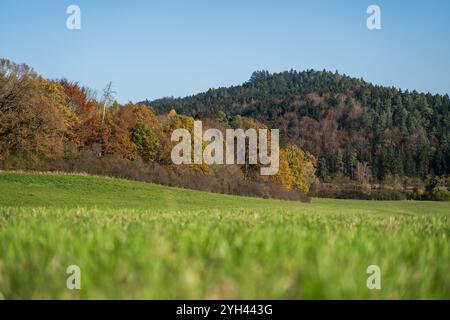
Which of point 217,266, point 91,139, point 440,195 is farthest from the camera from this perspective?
point 440,195

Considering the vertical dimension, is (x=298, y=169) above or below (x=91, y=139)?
below

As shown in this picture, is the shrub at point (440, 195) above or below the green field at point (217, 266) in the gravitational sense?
below

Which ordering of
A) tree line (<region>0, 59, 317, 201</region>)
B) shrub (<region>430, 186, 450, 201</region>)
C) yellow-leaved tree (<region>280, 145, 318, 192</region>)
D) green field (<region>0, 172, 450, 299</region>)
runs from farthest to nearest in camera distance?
shrub (<region>430, 186, 450, 201</region>), yellow-leaved tree (<region>280, 145, 318, 192</region>), tree line (<region>0, 59, 317, 201</region>), green field (<region>0, 172, 450, 299</region>)

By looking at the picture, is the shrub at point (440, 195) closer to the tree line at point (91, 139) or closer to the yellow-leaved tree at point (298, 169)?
the yellow-leaved tree at point (298, 169)

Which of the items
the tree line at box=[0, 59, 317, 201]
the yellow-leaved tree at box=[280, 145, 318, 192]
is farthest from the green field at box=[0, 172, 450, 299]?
the yellow-leaved tree at box=[280, 145, 318, 192]

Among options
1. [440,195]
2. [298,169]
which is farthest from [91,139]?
[440,195]

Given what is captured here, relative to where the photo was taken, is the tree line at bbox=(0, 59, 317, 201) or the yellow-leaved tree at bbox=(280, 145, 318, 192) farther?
the yellow-leaved tree at bbox=(280, 145, 318, 192)

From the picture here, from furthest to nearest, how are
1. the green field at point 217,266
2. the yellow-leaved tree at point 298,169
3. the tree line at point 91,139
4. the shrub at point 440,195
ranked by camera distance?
1. the shrub at point 440,195
2. the yellow-leaved tree at point 298,169
3. the tree line at point 91,139
4. the green field at point 217,266

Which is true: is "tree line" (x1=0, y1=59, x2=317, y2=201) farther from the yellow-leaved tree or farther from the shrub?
the shrub

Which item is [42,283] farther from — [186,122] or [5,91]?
[186,122]

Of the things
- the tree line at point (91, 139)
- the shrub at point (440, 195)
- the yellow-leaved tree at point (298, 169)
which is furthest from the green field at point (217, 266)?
the shrub at point (440, 195)

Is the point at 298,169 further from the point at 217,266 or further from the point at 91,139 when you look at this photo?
the point at 217,266

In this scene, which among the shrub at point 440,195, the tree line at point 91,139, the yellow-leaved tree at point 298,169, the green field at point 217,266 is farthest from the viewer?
the shrub at point 440,195
